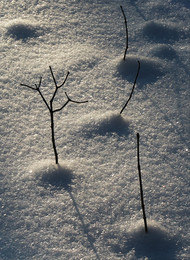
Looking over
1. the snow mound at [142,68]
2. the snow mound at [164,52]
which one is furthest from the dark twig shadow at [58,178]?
the snow mound at [164,52]

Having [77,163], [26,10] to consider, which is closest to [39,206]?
[77,163]

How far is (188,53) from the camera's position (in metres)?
2.46

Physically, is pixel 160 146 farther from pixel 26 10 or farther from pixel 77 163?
pixel 26 10

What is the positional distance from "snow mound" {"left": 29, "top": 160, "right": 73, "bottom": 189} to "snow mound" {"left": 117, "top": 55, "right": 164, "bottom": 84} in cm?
75

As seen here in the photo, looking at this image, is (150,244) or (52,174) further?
(52,174)

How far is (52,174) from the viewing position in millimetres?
1759

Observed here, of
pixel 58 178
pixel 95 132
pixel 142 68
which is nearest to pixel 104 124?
pixel 95 132

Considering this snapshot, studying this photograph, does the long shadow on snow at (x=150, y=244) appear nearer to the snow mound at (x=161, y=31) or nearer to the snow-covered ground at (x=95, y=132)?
the snow-covered ground at (x=95, y=132)

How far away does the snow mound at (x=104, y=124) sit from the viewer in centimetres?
197

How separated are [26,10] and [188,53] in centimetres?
112

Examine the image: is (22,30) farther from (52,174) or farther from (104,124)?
(52,174)

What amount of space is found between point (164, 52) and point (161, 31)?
0.78 ft

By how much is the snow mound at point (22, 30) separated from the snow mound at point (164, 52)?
73 cm

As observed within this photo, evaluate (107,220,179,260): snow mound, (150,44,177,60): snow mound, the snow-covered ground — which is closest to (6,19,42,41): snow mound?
the snow-covered ground
